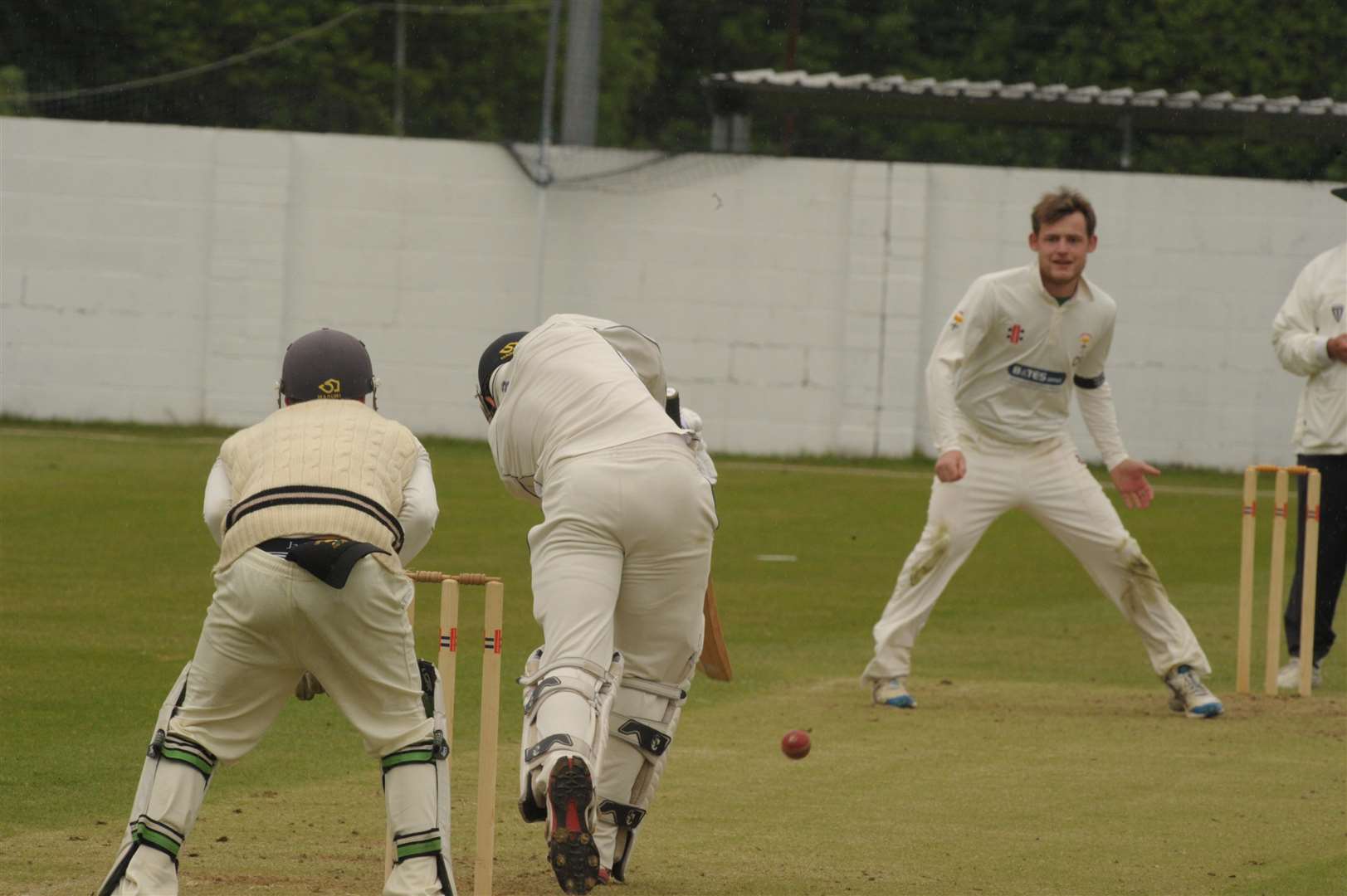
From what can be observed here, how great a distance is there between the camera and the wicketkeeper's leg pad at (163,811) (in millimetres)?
4766

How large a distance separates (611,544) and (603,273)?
53.5 ft

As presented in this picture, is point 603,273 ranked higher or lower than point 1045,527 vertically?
higher

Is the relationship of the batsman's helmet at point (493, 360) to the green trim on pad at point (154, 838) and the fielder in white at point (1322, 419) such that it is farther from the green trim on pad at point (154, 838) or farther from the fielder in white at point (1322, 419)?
the fielder in white at point (1322, 419)

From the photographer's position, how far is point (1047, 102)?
21562 mm

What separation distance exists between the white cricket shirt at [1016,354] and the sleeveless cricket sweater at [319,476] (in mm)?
4013

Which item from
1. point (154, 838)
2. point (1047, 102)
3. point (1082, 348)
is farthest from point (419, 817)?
point (1047, 102)

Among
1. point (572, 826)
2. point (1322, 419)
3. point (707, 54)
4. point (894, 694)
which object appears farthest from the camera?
point (707, 54)

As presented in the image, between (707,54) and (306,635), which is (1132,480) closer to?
(306,635)

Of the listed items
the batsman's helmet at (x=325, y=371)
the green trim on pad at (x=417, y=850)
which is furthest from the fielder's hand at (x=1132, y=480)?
the green trim on pad at (x=417, y=850)

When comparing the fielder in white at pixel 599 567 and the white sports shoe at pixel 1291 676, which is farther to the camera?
the white sports shoe at pixel 1291 676

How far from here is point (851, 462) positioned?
827 inches

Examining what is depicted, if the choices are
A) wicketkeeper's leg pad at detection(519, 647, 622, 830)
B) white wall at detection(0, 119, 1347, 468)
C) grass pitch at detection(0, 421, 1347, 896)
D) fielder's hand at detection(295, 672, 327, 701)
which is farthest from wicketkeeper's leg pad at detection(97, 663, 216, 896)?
white wall at detection(0, 119, 1347, 468)

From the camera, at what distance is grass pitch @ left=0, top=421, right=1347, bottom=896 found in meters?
5.82

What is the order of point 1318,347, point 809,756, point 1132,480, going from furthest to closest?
point 1318,347 → point 1132,480 → point 809,756
